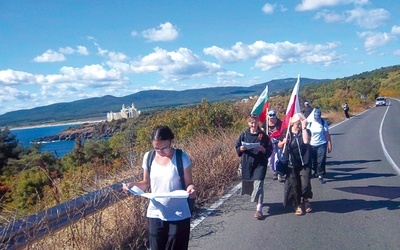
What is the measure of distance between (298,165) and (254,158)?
836mm

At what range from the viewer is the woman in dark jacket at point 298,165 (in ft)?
24.5

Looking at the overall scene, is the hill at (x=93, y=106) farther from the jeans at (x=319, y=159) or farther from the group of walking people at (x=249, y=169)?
the group of walking people at (x=249, y=169)

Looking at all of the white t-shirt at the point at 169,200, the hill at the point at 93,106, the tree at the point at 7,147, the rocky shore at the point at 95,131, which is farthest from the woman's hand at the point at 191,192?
the hill at the point at 93,106

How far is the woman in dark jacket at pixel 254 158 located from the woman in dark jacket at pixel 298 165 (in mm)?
506

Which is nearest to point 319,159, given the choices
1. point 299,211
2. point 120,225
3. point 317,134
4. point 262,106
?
point 317,134

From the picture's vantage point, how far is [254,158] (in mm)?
7375

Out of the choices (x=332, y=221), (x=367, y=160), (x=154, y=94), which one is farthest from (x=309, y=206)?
(x=154, y=94)

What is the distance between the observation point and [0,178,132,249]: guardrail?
3891 mm

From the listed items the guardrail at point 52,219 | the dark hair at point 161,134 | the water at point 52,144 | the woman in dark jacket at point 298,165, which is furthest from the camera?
the water at point 52,144

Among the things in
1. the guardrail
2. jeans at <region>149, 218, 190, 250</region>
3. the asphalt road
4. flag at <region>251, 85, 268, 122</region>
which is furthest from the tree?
jeans at <region>149, 218, 190, 250</region>

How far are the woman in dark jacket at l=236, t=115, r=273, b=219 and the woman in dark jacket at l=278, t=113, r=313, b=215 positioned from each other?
51 cm

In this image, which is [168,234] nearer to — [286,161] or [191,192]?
[191,192]

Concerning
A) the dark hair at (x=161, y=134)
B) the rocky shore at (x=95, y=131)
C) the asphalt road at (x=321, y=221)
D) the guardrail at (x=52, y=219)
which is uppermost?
the dark hair at (x=161, y=134)

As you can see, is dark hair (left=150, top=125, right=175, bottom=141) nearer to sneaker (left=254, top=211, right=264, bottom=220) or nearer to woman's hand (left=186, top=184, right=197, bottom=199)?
woman's hand (left=186, top=184, right=197, bottom=199)
